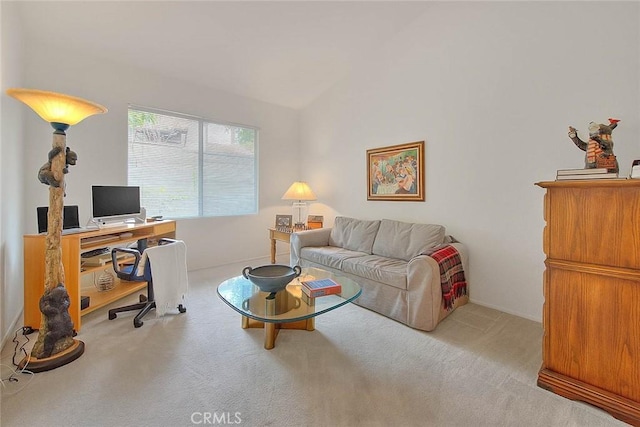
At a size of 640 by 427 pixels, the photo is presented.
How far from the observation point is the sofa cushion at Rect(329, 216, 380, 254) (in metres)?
3.45

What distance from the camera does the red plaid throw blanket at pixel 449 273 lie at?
7.94ft

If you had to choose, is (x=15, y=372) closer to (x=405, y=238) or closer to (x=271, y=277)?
(x=271, y=277)

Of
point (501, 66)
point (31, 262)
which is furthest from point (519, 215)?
point (31, 262)

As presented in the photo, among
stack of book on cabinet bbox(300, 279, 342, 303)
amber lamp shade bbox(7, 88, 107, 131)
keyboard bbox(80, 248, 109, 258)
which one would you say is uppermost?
amber lamp shade bbox(7, 88, 107, 131)

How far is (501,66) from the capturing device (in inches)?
103

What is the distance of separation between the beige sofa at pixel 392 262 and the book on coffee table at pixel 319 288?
67cm

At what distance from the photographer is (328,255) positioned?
10.7 feet

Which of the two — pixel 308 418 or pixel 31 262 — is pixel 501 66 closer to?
pixel 308 418

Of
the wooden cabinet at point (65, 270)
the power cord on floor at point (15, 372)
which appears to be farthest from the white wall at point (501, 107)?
the power cord on floor at point (15, 372)

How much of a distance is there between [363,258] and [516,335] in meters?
1.46

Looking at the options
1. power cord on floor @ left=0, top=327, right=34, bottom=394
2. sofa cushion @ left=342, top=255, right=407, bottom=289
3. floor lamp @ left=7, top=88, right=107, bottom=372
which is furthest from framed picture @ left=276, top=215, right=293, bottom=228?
power cord on floor @ left=0, top=327, right=34, bottom=394

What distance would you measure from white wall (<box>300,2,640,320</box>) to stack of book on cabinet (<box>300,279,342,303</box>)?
168 cm

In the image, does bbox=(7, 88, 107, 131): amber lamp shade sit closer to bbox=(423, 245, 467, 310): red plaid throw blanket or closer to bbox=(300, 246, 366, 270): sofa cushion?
bbox=(300, 246, 366, 270): sofa cushion

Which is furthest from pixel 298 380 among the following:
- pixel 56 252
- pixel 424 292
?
pixel 56 252
